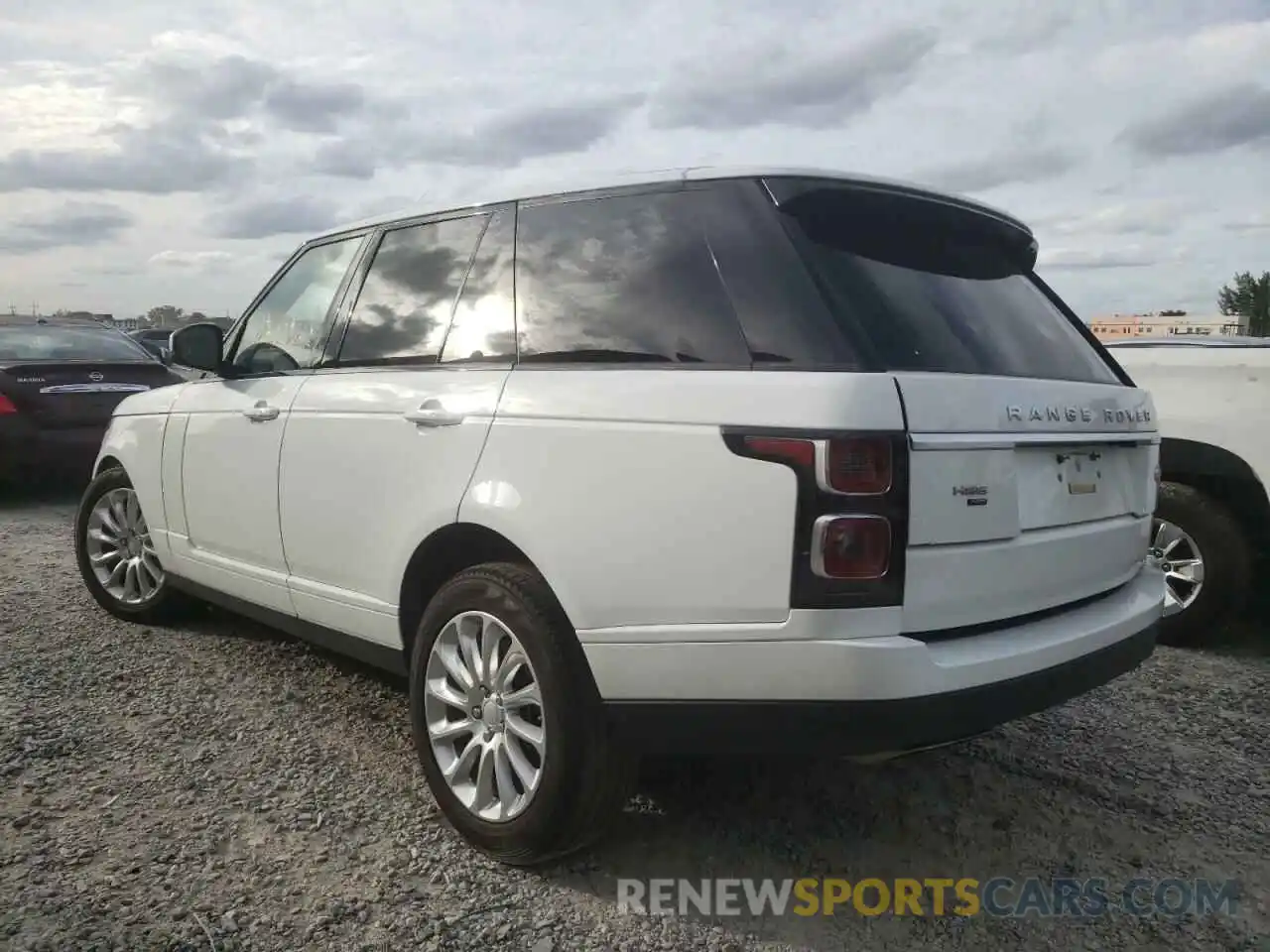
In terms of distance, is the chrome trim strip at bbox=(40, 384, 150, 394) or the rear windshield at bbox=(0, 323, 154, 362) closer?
the chrome trim strip at bbox=(40, 384, 150, 394)

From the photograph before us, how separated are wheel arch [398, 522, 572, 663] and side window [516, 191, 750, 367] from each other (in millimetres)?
514

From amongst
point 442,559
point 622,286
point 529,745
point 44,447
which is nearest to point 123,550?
point 442,559

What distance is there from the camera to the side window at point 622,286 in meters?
2.59

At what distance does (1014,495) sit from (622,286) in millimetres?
1133

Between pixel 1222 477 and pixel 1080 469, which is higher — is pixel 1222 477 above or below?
below

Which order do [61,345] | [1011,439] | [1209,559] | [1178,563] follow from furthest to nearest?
[61,345] < [1178,563] < [1209,559] < [1011,439]

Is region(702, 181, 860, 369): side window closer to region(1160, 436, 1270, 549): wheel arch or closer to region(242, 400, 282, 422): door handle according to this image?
region(242, 400, 282, 422): door handle

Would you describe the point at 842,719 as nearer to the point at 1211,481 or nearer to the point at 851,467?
the point at 851,467

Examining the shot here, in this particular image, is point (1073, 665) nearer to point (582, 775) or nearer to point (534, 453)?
point (582, 775)

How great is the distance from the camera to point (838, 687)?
2.28 meters

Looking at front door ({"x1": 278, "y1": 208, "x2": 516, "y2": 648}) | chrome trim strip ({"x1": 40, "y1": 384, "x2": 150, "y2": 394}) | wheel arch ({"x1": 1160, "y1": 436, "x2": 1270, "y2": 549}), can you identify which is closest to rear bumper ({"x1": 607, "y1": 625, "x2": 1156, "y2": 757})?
front door ({"x1": 278, "y1": 208, "x2": 516, "y2": 648})

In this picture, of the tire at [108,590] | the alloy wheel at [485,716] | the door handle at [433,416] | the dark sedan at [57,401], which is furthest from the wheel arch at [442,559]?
the dark sedan at [57,401]

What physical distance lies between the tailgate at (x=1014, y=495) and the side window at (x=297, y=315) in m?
2.35

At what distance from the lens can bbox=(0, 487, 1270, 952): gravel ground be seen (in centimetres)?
256
